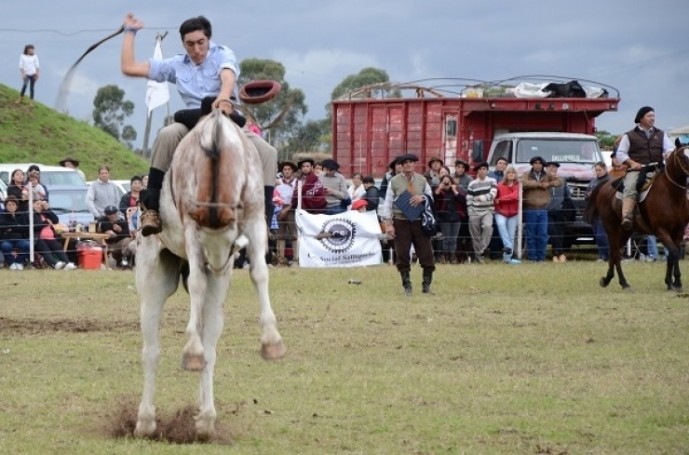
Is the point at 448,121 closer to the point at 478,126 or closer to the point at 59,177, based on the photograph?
the point at 478,126

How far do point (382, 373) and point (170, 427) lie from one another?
3012 millimetres

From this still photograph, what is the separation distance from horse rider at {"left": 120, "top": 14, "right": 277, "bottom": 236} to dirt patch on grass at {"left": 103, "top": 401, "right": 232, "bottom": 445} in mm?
1395

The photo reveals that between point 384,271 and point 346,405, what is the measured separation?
1373 centimetres

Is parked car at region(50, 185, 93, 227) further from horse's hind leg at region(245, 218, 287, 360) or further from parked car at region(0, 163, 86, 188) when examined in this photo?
horse's hind leg at region(245, 218, 287, 360)

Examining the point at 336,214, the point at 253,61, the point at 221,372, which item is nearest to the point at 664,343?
the point at 221,372

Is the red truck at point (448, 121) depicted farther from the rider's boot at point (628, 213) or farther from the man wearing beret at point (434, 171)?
the rider's boot at point (628, 213)

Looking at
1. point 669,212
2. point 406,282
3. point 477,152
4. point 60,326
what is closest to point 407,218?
point 406,282

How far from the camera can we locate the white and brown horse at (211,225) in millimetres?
8109

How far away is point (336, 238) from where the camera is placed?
2550cm

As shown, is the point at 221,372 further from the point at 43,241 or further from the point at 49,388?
the point at 43,241

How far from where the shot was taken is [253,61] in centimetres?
9019

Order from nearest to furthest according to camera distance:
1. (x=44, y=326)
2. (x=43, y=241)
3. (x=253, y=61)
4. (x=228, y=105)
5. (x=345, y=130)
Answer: (x=228, y=105), (x=44, y=326), (x=43, y=241), (x=345, y=130), (x=253, y=61)

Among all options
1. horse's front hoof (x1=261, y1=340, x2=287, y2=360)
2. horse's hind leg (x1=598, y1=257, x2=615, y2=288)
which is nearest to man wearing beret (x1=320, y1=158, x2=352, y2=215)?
horse's hind leg (x1=598, y1=257, x2=615, y2=288)

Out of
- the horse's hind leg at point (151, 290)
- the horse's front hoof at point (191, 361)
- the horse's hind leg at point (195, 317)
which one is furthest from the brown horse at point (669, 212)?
the horse's front hoof at point (191, 361)
